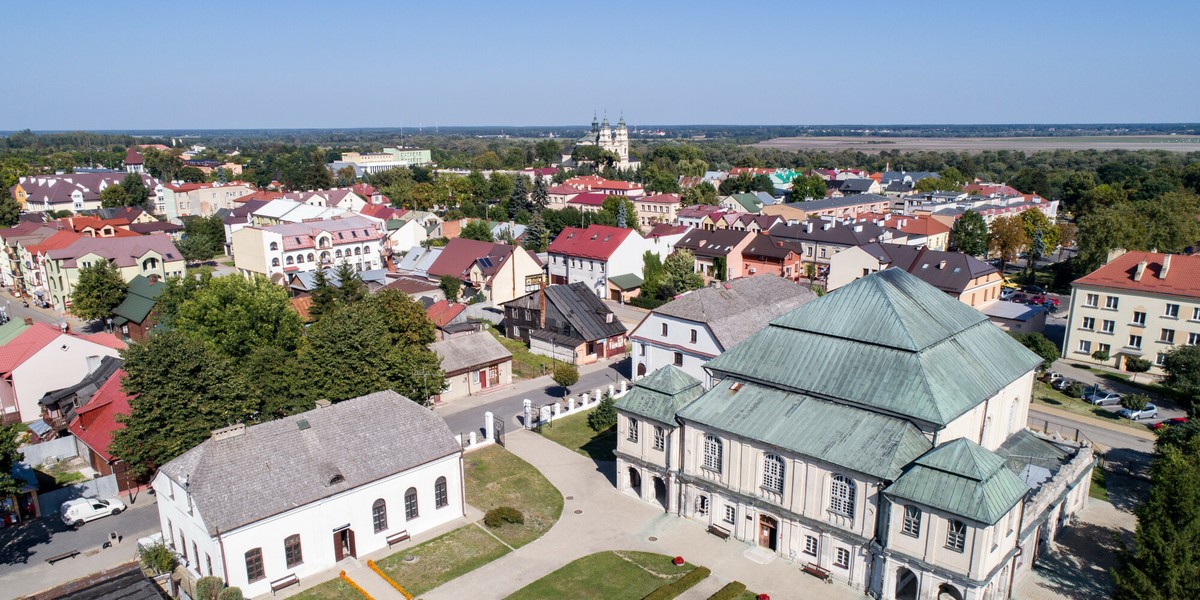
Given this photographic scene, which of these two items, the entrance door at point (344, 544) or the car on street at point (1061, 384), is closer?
the entrance door at point (344, 544)

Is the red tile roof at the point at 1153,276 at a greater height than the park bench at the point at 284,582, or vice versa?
the red tile roof at the point at 1153,276

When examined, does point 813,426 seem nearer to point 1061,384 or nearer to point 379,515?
point 379,515

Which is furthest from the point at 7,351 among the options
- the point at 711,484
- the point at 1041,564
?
the point at 1041,564

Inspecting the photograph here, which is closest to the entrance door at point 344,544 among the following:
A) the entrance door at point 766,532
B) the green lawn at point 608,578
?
the green lawn at point 608,578

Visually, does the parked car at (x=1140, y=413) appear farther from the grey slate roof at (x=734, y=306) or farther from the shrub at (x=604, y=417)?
the shrub at (x=604, y=417)

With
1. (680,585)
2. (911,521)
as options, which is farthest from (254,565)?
(911,521)

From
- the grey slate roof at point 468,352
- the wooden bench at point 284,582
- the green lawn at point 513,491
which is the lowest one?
the green lawn at point 513,491

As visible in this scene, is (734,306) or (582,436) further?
(734,306)

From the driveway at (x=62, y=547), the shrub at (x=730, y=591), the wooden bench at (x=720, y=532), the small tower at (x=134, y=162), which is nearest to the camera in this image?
the shrub at (x=730, y=591)
